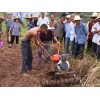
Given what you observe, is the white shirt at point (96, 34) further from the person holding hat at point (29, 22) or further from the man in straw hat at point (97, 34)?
the person holding hat at point (29, 22)

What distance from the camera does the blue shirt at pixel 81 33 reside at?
7.79m

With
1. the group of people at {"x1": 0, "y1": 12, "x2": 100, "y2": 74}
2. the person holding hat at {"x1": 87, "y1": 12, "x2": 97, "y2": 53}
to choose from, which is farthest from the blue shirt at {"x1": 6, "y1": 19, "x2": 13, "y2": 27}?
the person holding hat at {"x1": 87, "y1": 12, "x2": 97, "y2": 53}

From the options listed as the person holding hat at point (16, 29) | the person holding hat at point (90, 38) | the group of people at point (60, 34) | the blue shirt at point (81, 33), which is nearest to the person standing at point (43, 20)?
the group of people at point (60, 34)

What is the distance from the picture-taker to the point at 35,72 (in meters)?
7.34

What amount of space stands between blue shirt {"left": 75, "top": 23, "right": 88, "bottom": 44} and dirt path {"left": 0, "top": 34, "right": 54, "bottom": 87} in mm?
821

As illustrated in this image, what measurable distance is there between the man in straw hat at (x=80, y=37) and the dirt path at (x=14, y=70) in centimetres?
73

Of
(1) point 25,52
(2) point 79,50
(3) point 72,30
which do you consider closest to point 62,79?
(1) point 25,52

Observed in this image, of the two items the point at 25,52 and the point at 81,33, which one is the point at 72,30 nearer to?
the point at 81,33

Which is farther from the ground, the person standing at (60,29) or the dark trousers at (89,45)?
the person standing at (60,29)

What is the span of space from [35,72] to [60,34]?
4.69ft

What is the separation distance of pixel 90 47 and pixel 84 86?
1441 mm

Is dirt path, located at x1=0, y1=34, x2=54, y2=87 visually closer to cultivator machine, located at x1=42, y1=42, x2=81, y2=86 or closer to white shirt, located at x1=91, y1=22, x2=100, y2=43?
cultivator machine, located at x1=42, y1=42, x2=81, y2=86

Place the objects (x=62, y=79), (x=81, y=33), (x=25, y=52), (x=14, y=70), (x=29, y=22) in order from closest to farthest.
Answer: (x=62, y=79) < (x=25, y=52) < (x=14, y=70) < (x=81, y=33) < (x=29, y=22)

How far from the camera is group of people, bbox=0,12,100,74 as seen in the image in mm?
7250
